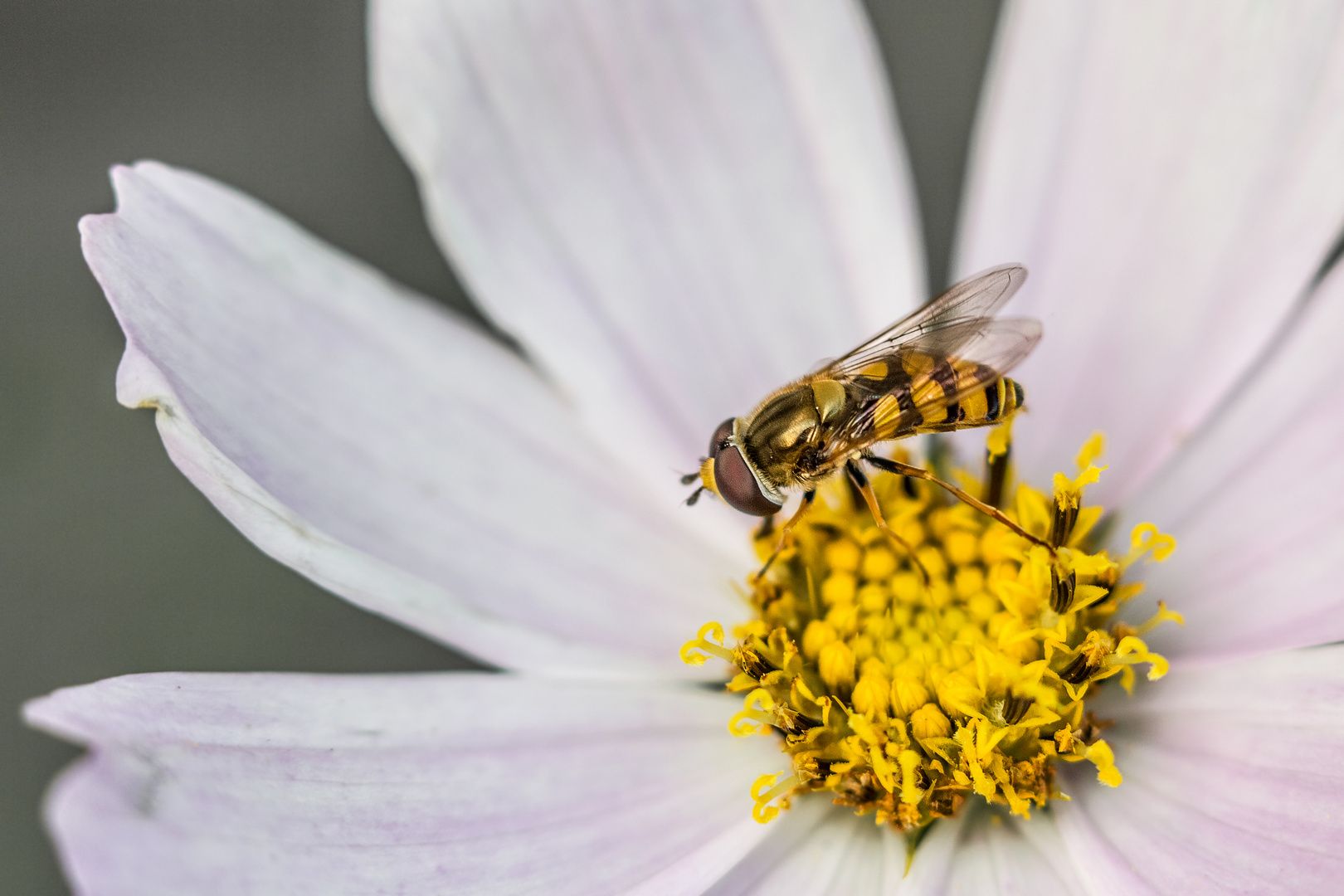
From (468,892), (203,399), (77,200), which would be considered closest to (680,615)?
(468,892)

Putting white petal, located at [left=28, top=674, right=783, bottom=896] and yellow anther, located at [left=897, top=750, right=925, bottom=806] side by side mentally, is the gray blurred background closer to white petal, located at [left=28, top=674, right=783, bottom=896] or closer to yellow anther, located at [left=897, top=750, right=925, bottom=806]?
white petal, located at [left=28, top=674, right=783, bottom=896]

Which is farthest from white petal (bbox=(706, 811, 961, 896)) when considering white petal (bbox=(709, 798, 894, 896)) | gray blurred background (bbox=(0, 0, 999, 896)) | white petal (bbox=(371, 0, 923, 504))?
gray blurred background (bbox=(0, 0, 999, 896))

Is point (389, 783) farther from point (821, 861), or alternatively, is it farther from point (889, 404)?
point (889, 404)

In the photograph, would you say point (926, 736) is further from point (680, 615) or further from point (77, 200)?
point (77, 200)

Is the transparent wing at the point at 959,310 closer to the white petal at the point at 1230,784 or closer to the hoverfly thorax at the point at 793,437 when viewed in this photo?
the hoverfly thorax at the point at 793,437

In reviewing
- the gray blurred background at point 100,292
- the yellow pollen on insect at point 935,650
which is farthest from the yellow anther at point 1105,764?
the gray blurred background at point 100,292

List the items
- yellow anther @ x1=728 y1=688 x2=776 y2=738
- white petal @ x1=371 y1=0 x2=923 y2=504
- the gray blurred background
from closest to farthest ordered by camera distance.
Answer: yellow anther @ x1=728 y1=688 x2=776 y2=738 < white petal @ x1=371 y1=0 x2=923 y2=504 < the gray blurred background
